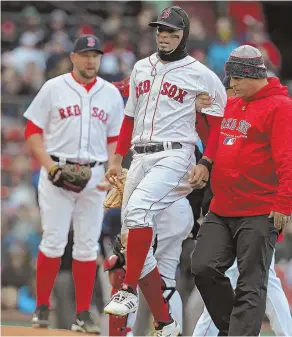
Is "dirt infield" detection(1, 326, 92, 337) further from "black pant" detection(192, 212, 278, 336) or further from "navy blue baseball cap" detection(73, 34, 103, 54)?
"navy blue baseball cap" detection(73, 34, 103, 54)

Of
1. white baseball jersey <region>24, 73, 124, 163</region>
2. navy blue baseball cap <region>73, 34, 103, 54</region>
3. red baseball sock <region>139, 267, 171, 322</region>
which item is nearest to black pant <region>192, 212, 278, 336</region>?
red baseball sock <region>139, 267, 171, 322</region>

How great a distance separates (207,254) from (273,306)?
0.94m

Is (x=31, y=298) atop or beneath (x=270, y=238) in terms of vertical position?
beneath

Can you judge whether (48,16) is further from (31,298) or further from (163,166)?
(163,166)

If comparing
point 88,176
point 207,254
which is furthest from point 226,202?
point 88,176

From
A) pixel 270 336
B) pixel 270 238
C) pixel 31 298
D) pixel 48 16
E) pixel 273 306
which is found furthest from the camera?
pixel 48 16

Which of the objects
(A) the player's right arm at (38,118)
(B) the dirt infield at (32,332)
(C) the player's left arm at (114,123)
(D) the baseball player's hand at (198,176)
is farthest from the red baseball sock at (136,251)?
(C) the player's left arm at (114,123)

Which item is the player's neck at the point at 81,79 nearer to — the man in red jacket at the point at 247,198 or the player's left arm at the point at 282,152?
the man in red jacket at the point at 247,198

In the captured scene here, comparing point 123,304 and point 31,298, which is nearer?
point 123,304

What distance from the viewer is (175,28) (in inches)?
268

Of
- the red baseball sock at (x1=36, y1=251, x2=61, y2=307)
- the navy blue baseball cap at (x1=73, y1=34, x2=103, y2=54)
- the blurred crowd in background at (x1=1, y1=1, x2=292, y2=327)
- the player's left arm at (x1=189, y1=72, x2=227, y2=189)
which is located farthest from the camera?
the blurred crowd in background at (x1=1, y1=1, x2=292, y2=327)

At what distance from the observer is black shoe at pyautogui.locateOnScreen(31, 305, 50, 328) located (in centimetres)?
827

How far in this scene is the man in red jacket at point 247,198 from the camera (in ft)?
20.8

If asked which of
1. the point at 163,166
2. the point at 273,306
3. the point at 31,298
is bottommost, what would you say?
the point at 31,298
